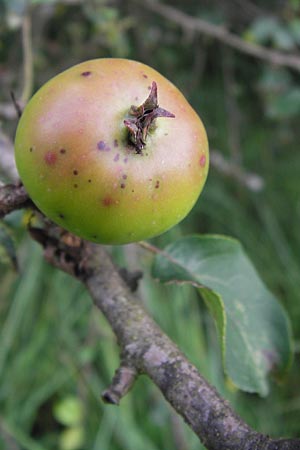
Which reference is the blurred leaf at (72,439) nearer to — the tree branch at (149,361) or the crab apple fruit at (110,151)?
the tree branch at (149,361)

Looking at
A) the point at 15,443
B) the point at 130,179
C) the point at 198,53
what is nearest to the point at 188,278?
the point at 130,179

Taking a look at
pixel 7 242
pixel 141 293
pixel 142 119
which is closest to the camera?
pixel 142 119

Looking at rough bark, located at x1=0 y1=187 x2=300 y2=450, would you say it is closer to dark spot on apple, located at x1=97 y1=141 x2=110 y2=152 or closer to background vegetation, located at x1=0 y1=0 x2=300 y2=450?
dark spot on apple, located at x1=97 y1=141 x2=110 y2=152

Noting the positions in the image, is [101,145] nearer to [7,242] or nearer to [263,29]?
[7,242]

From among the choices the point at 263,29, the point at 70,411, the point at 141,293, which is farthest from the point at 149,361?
the point at 263,29

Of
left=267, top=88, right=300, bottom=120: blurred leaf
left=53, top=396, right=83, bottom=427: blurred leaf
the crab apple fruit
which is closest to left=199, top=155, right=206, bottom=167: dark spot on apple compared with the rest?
the crab apple fruit

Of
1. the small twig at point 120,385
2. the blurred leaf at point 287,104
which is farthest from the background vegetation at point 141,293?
the small twig at point 120,385
